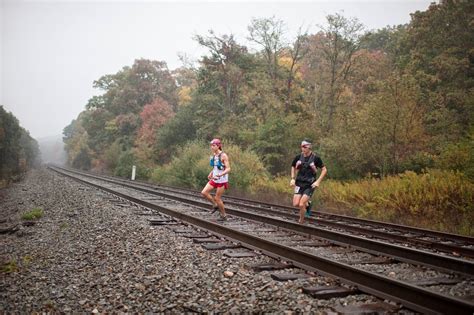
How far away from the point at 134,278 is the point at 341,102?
2135cm

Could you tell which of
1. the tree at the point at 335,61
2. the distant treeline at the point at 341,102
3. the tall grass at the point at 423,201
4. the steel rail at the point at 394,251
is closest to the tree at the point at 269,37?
the distant treeline at the point at 341,102

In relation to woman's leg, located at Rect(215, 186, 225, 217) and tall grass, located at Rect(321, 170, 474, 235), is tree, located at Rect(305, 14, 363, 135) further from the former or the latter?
woman's leg, located at Rect(215, 186, 225, 217)

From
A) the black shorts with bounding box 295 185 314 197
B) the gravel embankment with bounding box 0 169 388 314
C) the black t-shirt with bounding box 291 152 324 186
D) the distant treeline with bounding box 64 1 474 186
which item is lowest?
the gravel embankment with bounding box 0 169 388 314

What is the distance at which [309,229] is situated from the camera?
865 cm

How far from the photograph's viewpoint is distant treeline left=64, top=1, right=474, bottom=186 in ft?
49.6

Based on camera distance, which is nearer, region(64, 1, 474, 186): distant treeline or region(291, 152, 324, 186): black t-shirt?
region(291, 152, 324, 186): black t-shirt

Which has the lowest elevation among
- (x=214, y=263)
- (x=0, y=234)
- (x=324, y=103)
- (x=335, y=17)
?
(x=0, y=234)

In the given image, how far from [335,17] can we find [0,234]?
21.6m

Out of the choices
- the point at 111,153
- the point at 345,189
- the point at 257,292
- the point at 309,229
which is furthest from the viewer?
the point at 111,153

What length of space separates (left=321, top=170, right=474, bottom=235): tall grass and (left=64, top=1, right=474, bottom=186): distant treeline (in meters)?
1.07

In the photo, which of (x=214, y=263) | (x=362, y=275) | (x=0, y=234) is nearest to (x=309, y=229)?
(x=214, y=263)

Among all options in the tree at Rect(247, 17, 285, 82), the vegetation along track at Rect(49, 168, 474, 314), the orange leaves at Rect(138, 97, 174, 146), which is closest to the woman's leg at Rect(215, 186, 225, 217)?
the vegetation along track at Rect(49, 168, 474, 314)

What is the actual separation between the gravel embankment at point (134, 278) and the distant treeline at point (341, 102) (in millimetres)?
9090

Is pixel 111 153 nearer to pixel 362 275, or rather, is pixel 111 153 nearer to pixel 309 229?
pixel 309 229
